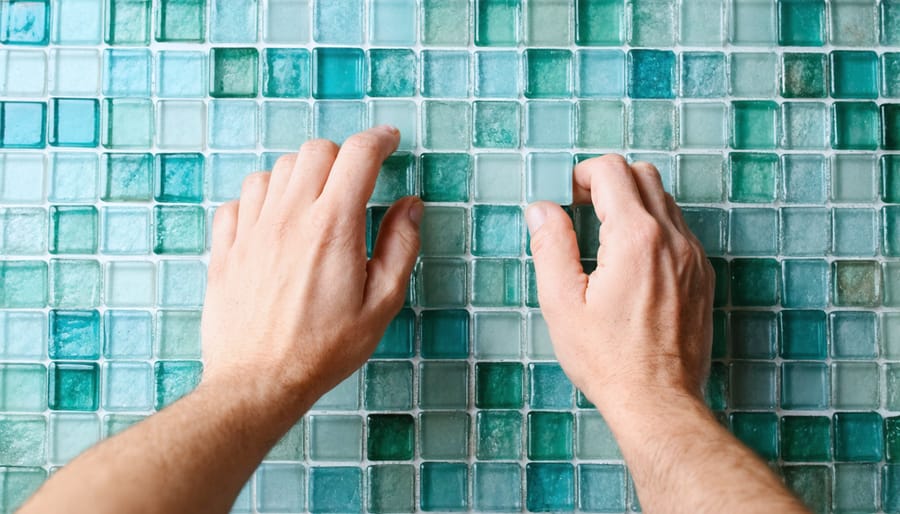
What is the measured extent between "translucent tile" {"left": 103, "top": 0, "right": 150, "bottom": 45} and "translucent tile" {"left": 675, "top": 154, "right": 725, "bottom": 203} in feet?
2.25

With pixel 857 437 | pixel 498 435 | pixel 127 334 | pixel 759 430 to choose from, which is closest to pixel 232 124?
pixel 127 334

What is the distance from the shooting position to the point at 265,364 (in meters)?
0.75

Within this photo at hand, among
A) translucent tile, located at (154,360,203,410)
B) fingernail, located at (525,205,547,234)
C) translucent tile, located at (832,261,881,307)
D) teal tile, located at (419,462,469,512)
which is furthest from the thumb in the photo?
translucent tile, located at (154,360,203,410)

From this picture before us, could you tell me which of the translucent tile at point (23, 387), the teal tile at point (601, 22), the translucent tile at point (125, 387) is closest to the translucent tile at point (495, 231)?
the teal tile at point (601, 22)

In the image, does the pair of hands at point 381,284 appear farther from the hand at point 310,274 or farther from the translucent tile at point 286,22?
the translucent tile at point 286,22

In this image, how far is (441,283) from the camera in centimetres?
84

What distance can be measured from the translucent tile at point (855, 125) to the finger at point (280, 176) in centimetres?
67

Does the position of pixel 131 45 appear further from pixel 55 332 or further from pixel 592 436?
pixel 592 436

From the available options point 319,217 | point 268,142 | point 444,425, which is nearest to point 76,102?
point 268,142

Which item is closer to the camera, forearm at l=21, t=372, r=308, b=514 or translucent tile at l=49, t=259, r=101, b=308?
forearm at l=21, t=372, r=308, b=514

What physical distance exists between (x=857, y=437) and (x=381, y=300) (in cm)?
62

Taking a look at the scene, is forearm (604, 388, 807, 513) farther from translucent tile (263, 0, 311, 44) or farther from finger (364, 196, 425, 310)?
translucent tile (263, 0, 311, 44)

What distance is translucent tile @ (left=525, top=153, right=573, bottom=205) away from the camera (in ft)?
2.72

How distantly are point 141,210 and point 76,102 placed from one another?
158 mm
